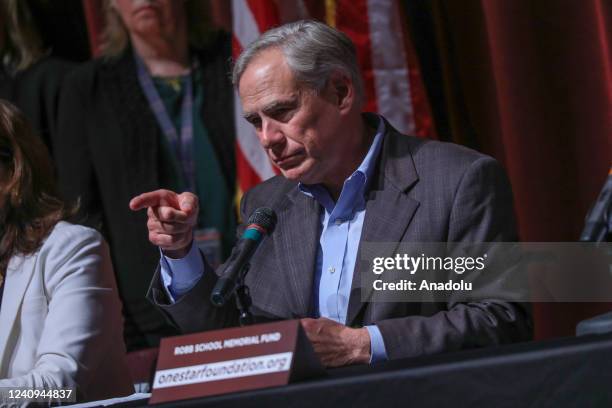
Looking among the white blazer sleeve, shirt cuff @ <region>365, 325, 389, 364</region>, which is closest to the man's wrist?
shirt cuff @ <region>365, 325, 389, 364</region>

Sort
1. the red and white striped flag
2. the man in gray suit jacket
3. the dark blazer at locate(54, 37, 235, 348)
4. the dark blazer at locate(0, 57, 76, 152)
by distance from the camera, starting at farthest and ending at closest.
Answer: the dark blazer at locate(0, 57, 76, 152)
the dark blazer at locate(54, 37, 235, 348)
the red and white striped flag
the man in gray suit jacket

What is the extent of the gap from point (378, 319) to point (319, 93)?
20.5 inches

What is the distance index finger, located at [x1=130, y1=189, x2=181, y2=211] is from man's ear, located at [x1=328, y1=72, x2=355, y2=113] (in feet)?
1.59

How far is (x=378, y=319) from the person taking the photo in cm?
199

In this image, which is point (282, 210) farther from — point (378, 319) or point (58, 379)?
point (58, 379)

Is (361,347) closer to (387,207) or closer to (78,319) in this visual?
(387,207)

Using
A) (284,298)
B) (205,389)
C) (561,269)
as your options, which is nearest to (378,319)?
(284,298)

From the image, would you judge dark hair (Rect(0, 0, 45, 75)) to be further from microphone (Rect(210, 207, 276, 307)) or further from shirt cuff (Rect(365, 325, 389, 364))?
shirt cuff (Rect(365, 325, 389, 364))

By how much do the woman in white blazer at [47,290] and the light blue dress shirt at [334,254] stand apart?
0.98 ft

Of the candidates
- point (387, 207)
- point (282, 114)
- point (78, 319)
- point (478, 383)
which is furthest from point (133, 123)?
point (478, 383)

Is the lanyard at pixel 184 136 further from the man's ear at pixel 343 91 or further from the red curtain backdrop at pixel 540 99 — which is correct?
the man's ear at pixel 343 91

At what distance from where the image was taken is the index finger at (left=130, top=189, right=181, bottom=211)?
1803 millimetres

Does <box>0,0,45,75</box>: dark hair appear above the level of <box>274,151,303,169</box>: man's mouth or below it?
above

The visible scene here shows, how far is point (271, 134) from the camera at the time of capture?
2092mm
